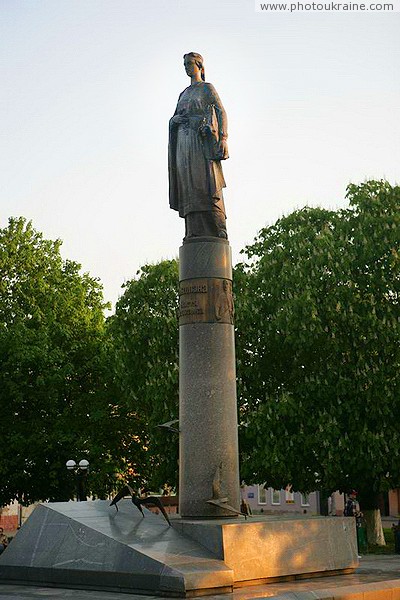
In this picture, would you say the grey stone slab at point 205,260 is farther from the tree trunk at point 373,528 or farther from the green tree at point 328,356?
the tree trunk at point 373,528

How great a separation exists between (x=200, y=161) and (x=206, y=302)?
114 inches

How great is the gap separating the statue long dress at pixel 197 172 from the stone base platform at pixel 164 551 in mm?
5687

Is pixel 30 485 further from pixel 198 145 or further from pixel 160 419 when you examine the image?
pixel 198 145

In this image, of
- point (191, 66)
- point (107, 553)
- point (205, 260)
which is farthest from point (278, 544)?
point (191, 66)

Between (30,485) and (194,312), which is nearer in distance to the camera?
(194,312)

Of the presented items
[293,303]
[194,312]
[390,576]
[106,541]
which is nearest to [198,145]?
[194,312]

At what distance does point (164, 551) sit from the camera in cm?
1333

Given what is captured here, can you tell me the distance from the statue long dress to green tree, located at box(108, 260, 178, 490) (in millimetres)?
15462

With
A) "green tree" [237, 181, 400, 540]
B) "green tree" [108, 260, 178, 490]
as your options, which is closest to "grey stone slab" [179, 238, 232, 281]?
"green tree" [237, 181, 400, 540]

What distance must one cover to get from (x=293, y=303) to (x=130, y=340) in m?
8.34

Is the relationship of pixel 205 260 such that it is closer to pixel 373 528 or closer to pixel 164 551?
pixel 164 551

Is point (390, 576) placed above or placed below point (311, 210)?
below

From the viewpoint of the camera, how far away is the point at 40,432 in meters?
38.6


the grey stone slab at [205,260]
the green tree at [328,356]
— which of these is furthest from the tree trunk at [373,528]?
the grey stone slab at [205,260]
